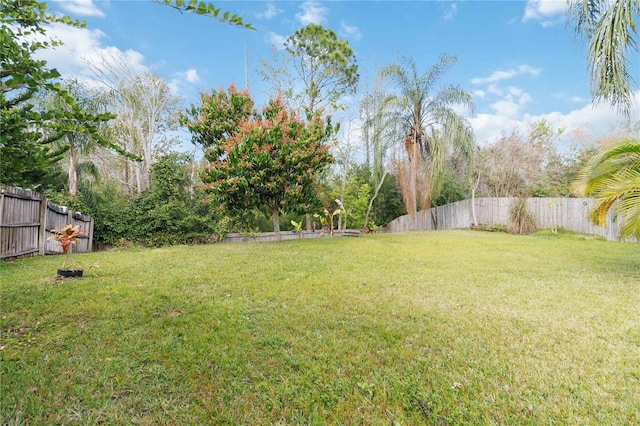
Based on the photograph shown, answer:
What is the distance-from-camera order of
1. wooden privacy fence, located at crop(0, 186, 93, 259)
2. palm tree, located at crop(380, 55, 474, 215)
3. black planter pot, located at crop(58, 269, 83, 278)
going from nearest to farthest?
black planter pot, located at crop(58, 269, 83, 278) → wooden privacy fence, located at crop(0, 186, 93, 259) → palm tree, located at crop(380, 55, 474, 215)

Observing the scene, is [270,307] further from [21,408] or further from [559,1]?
[559,1]

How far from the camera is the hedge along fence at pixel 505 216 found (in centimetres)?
1104

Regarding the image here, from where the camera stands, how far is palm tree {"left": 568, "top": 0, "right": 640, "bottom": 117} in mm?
4879

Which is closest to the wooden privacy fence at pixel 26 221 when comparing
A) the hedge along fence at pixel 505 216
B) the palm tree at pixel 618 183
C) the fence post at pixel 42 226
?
the fence post at pixel 42 226

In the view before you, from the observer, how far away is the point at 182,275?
4.80 meters

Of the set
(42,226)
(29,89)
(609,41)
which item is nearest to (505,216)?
(609,41)

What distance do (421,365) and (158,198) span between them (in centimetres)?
1008

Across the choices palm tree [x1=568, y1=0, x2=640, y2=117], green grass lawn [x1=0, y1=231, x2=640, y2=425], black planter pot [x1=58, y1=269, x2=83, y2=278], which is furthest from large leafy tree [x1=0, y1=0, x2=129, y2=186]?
palm tree [x1=568, y1=0, x2=640, y2=117]

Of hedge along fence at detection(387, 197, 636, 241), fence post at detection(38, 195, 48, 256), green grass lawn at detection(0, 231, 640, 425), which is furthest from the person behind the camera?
hedge along fence at detection(387, 197, 636, 241)

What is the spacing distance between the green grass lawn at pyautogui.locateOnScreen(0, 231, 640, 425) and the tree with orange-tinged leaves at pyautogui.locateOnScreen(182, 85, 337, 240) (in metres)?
3.74

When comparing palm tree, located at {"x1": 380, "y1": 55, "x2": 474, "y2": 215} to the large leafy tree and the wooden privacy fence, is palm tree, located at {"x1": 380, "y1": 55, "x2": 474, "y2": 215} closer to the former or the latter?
the wooden privacy fence

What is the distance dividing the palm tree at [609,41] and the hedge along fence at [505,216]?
4951mm

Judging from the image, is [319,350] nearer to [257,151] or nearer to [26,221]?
[257,151]

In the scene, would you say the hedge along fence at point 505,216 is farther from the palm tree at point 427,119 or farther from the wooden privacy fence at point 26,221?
the wooden privacy fence at point 26,221
